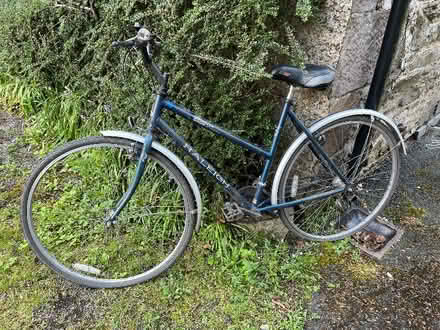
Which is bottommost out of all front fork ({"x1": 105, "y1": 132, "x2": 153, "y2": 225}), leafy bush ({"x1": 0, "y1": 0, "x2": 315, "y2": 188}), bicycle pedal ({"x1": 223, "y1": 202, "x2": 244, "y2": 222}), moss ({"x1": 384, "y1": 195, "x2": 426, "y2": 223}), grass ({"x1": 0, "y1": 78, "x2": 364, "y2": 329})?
grass ({"x1": 0, "y1": 78, "x2": 364, "y2": 329})

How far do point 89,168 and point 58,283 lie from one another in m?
0.88

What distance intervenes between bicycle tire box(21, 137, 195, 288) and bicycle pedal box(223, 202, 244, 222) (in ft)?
0.82

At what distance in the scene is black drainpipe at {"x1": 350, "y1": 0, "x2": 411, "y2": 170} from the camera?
2200mm

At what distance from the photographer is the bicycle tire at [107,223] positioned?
88.7 inches

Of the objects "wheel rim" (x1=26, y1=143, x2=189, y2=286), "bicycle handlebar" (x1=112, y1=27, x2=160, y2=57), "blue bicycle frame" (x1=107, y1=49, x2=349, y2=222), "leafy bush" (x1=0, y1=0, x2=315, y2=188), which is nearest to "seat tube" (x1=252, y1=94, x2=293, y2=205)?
"blue bicycle frame" (x1=107, y1=49, x2=349, y2=222)

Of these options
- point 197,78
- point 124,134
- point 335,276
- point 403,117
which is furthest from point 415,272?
point 124,134

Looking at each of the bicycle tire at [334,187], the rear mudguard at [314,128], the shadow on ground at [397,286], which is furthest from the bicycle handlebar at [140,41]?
the shadow on ground at [397,286]

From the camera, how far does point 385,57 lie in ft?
7.64

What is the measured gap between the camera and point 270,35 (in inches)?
81.4

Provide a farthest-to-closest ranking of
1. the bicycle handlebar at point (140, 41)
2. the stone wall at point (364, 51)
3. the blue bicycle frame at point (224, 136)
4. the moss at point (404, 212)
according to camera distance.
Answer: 1. the moss at point (404, 212)
2. the stone wall at point (364, 51)
3. the blue bicycle frame at point (224, 136)
4. the bicycle handlebar at point (140, 41)

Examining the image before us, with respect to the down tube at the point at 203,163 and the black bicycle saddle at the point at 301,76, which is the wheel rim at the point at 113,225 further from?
the black bicycle saddle at the point at 301,76

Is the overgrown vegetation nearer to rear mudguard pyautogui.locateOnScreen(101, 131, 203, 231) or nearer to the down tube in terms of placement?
the down tube

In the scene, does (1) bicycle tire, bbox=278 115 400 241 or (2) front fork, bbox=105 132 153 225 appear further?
(1) bicycle tire, bbox=278 115 400 241

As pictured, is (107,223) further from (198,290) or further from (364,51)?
(364,51)
